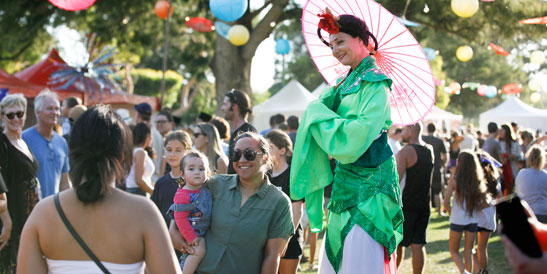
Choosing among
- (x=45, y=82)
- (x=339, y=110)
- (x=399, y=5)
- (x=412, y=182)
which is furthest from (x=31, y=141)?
(x=45, y=82)

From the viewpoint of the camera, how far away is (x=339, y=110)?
3168 mm

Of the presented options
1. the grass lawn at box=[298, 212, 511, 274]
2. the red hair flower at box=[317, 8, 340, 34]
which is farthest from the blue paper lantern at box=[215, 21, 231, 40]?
the red hair flower at box=[317, 8, 340, 34]

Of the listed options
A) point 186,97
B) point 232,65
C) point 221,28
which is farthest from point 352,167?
point 186,97

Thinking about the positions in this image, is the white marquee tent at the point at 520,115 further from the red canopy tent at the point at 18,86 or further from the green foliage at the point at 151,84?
the green foliage at the point at 151,84

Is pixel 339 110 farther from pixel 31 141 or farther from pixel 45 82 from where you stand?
pixel 45 82

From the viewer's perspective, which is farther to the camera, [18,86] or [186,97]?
[186,97]

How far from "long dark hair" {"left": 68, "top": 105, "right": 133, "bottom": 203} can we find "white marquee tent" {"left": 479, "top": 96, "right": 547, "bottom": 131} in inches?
874

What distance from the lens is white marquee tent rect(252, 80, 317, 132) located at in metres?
15.5

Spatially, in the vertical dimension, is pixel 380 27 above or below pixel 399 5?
below

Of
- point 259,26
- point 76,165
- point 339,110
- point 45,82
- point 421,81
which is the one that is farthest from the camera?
point 45,82

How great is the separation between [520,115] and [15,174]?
21302mm

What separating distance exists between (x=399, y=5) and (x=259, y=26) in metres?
4.48

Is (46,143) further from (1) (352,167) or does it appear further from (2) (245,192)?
(1) (352,167)

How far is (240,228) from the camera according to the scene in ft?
11.0
